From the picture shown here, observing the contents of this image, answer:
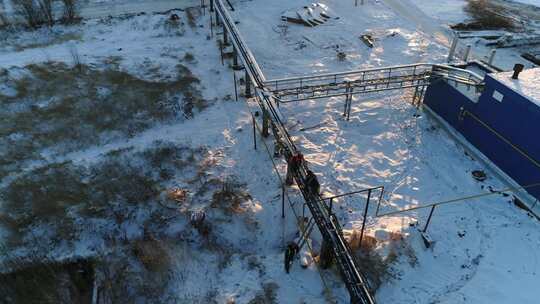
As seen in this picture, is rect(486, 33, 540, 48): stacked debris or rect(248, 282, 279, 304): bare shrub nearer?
rect(248, 282, 279, 304): bare shrub

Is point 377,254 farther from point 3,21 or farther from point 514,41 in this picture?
point 3,21

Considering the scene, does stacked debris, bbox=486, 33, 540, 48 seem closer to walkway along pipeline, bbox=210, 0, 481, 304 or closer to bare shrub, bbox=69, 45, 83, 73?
walkway along pipeline, bbox=210, 0, 481, 304

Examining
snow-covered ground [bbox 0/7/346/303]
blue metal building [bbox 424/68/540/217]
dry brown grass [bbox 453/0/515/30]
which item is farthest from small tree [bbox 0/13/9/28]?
dry brown grass [bbox 453/0/515/30]

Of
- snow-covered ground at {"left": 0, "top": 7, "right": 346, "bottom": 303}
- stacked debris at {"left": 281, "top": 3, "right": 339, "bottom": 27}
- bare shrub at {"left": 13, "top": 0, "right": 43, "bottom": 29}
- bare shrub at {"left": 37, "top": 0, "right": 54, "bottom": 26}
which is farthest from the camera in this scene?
stacked debris at {"left": 281, "top": 3, "right": 339, "bottom": 27}

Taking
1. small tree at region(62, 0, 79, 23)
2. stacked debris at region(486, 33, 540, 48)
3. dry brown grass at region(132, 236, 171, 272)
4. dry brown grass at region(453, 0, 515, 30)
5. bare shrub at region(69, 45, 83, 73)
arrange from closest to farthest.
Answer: dry brown grass at region(132, 236, 171, 272) < bare shrub at region(69, 45, 83, 73) < stacked debris at region(486, 33, 540, 48) < dry brown grass at region(453, 0, 515, 30) < small tree at region(62, 0, 79, 23)

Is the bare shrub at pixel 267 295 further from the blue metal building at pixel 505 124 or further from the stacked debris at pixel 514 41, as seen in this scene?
the stacked debris at pixel 514 41

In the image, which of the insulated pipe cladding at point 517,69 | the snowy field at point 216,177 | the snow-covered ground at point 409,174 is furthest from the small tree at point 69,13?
the insulated pipe cladding at point 517,69

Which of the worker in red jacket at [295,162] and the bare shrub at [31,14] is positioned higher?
the bare shrub at [31,14]

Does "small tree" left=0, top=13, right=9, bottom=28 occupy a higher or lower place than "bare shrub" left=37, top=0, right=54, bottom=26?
lower
